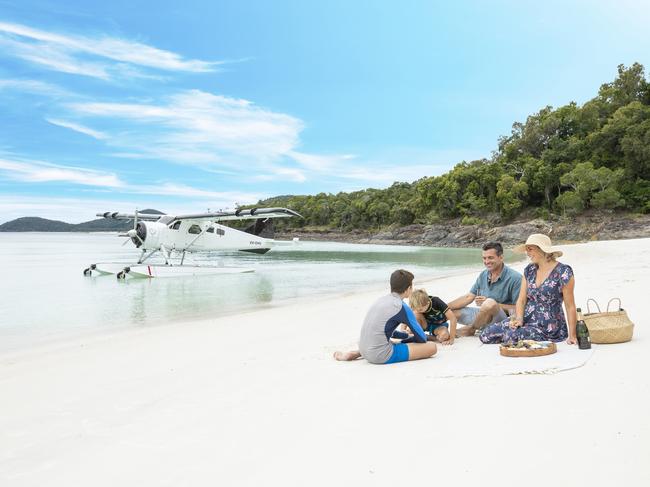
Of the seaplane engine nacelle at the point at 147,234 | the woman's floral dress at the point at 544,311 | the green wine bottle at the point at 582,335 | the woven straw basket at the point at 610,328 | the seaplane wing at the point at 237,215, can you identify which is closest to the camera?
the green wine bottle at the point at 582,335

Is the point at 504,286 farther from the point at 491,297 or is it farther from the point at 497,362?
the point at 497,362

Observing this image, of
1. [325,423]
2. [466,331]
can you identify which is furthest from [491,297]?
[325,423]


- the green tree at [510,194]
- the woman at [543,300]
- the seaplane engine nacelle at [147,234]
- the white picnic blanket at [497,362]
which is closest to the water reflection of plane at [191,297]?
the seaplane engine nacelle at [147,234]

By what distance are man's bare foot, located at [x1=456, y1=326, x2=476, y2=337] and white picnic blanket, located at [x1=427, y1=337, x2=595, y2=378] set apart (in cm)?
78

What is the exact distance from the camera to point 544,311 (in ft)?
15.2

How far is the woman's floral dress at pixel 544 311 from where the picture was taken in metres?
4.52

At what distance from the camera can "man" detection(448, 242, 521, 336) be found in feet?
17.5

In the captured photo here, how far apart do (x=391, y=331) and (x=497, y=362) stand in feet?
3.21

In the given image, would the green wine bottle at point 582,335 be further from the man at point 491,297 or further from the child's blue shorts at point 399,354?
the child's blue shorts at point 399,354

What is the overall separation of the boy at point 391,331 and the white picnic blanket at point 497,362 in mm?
239

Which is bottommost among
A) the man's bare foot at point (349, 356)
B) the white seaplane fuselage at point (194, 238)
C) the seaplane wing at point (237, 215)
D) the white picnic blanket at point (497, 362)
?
the man's bare foot at point (349, 356)

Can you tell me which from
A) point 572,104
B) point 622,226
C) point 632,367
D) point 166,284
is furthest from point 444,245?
point 632,367

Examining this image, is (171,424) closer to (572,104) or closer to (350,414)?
(350,414)

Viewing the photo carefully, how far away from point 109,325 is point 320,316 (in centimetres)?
391
